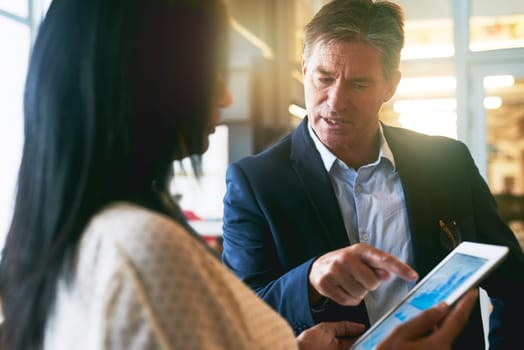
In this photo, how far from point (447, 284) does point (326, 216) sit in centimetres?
40

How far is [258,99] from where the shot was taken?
223 inches

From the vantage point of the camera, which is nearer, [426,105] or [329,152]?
[329,152]

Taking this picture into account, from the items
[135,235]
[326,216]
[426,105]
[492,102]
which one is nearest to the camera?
[135,235]

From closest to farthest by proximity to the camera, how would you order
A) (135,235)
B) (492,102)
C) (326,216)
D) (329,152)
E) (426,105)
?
(135,235) → (326,216) → (329,152) → (492,102) → (426,105)

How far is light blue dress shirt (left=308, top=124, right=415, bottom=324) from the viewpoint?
128 cm

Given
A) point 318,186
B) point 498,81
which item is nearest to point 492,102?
point 498,81

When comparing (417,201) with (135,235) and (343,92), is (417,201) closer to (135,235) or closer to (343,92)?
(343,92)

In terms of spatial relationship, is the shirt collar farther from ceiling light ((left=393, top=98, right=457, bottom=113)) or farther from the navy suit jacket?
ceiling light ((left=393, top=98, right=457, bottom=113))

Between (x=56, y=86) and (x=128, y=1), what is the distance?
0.12 metres

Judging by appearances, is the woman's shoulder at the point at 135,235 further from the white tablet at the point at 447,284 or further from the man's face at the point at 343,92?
the man's face at the point at 343,92

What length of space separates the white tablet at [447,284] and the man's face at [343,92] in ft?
1.56

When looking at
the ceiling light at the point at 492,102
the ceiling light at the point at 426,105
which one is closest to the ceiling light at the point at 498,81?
the ceiling light at the point at 492,102

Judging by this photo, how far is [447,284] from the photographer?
0.91 m

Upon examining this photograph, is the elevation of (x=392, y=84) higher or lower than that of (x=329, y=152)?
higher
